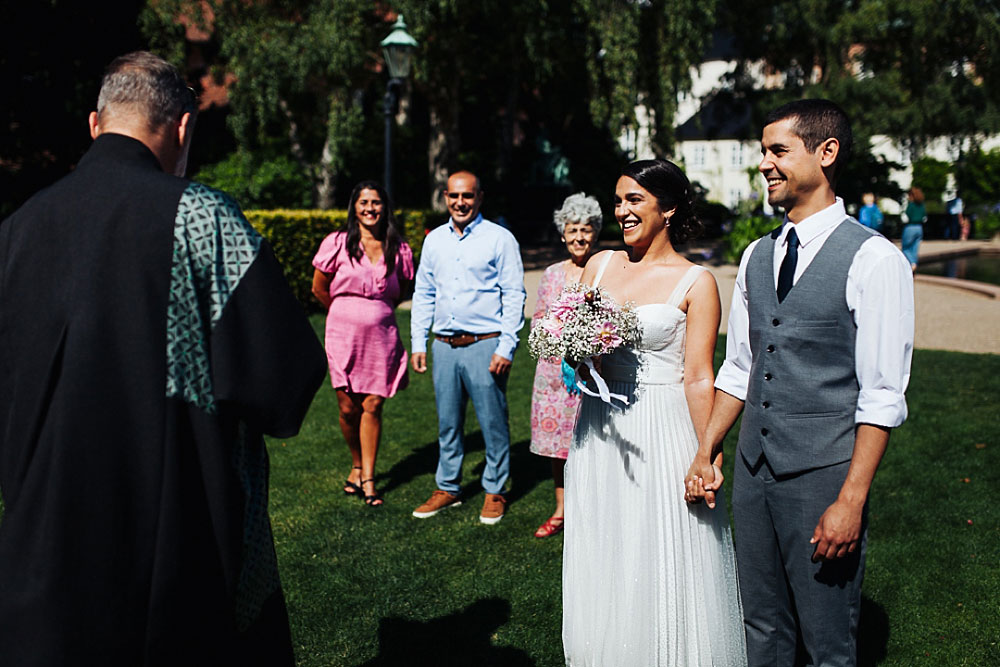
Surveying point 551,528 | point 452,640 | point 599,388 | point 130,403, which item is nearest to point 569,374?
point 599,388

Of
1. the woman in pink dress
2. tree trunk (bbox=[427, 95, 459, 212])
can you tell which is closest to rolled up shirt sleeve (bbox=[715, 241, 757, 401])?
the woman in pink dress

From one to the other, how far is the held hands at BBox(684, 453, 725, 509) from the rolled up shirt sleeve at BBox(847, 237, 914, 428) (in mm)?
647

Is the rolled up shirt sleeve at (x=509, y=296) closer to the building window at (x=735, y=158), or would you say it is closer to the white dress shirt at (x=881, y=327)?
the white dress shirt at (x=881, y=327)

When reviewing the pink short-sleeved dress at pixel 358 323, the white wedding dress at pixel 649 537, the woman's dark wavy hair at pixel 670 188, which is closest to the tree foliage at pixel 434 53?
the pink short-sleeved dress at pixel 358 323

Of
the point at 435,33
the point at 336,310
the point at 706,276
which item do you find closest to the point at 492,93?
the point at 435,33

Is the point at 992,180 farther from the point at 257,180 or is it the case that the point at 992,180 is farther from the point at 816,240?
the point at 816,240

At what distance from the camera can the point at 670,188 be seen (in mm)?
3508

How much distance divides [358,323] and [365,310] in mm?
110

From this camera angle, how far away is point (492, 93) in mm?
30875

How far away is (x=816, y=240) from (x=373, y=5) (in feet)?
57.5

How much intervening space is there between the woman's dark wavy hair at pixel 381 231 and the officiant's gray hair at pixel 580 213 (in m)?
1.25

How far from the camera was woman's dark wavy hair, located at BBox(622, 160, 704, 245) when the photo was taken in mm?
3477

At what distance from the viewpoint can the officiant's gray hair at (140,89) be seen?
2201mm

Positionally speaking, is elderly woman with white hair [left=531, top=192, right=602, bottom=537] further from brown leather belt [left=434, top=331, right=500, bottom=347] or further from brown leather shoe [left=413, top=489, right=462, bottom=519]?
brown leather shoe [left=413, top=489, right=462, bottom=519]
